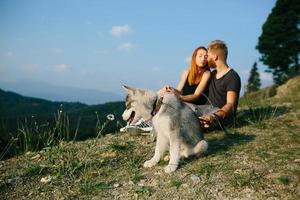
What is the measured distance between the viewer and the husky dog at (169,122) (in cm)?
624

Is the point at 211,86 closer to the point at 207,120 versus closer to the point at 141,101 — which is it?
the point at 207,120

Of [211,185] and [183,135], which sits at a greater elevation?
[183,135]

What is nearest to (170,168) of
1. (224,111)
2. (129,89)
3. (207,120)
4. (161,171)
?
(161,171)

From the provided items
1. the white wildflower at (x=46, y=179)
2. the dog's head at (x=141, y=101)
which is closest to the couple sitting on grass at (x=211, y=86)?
the dog's head at (x=141, y=101)

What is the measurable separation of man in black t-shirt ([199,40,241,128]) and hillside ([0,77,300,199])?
54 cm

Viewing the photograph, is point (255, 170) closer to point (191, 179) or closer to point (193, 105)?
point (191, 179)

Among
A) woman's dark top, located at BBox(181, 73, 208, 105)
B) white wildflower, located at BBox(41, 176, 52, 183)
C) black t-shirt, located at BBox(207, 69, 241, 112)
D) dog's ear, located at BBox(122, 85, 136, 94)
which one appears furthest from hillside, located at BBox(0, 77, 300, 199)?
dog's ear, located at BBox(122, 85, 136, 94)

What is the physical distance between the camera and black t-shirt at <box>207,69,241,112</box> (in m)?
8.59

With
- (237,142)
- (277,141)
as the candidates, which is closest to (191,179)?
(237,142)

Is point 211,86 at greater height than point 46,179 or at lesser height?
greater

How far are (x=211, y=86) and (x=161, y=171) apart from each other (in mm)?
3458

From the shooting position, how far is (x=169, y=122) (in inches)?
245

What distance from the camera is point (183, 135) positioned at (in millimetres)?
6367

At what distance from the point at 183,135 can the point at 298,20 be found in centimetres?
3274
